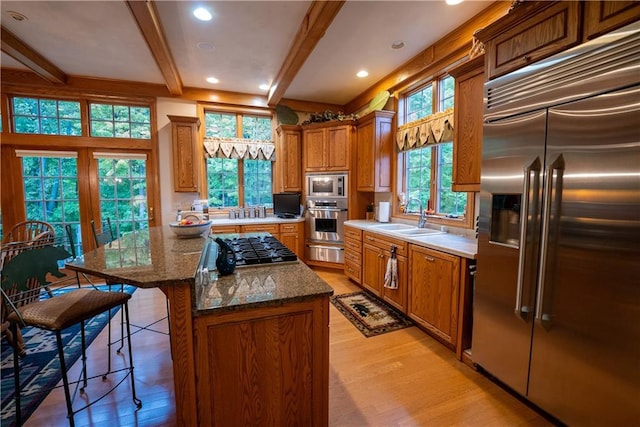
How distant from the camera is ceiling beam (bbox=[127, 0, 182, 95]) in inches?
87.4

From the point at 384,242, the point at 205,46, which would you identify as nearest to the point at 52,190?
the point at 205,46

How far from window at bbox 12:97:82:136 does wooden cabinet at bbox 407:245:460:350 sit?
5.01 metres

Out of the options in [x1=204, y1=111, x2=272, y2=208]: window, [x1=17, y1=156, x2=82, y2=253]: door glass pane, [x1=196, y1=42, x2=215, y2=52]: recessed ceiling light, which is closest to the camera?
[x1=196, y1=42, x2=215, y2=52]: recessed ceiling light

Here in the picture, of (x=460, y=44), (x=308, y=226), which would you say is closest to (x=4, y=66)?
(x=308, y=226)

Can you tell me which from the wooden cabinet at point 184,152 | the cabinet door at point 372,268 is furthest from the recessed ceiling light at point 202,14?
the cabinet door at point 372,268

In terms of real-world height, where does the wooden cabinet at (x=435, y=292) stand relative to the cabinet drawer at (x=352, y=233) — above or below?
below

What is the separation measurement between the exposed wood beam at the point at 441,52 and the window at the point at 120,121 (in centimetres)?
366

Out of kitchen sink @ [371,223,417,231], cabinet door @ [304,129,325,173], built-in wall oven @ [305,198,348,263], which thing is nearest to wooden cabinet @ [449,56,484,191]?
kitchen sink @ [371,223,417,231]

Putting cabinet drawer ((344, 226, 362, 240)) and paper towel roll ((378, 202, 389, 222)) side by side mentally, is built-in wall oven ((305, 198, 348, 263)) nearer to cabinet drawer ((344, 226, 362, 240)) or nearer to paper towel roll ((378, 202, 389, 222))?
cabinet drawer ((344, 226, 362, 240))

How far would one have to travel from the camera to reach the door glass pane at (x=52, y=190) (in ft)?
12.8

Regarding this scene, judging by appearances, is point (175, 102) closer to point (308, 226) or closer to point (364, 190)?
point (308, 226)

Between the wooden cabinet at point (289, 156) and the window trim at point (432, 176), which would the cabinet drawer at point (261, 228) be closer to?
the wooden cabinet at point (289, 156)

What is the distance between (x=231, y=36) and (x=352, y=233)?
9.15 ft

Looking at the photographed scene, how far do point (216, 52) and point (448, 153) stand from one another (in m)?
2.98
